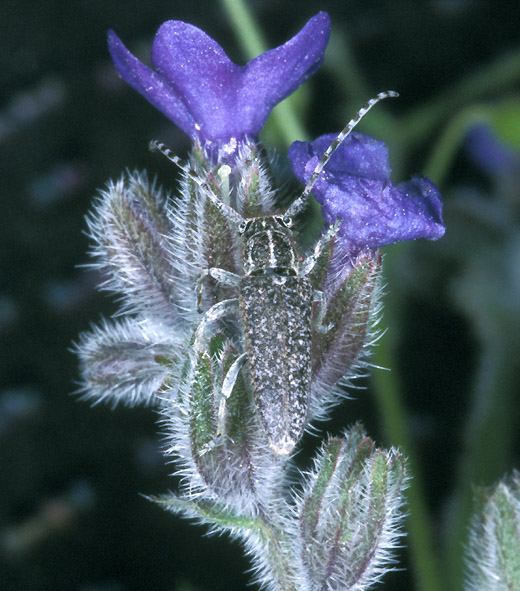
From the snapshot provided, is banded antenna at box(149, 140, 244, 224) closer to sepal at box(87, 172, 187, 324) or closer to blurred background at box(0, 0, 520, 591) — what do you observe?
sepal at box(87, 172, 187, 324)

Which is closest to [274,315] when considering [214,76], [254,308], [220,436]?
[254,308]

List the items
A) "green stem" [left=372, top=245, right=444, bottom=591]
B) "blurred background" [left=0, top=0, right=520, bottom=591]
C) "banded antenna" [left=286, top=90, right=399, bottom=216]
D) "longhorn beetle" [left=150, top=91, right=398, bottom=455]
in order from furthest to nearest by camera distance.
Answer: "blurred background" [left=0, top=0, right=520, bottom=591] → "green stem" [left=372, top=245, right=444, bottom=591] → "banded antenna" [left=286, top=90, right=399, bottom=216] → "longhorn beetle" [left=150, top=91, right=398, bottom=455]

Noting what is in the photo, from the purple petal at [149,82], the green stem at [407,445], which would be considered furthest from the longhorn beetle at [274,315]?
the green stem at [407,445]

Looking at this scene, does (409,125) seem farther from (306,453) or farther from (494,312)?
(306,453)

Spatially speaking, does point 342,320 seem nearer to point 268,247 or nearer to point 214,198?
point 268,247

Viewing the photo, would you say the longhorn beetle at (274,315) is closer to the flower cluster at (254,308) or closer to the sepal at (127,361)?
the flower cluster at (254,308)

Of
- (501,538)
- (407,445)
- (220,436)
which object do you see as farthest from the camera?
(407,445)

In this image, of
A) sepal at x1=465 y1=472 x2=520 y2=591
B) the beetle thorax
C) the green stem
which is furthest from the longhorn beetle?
the green stem
